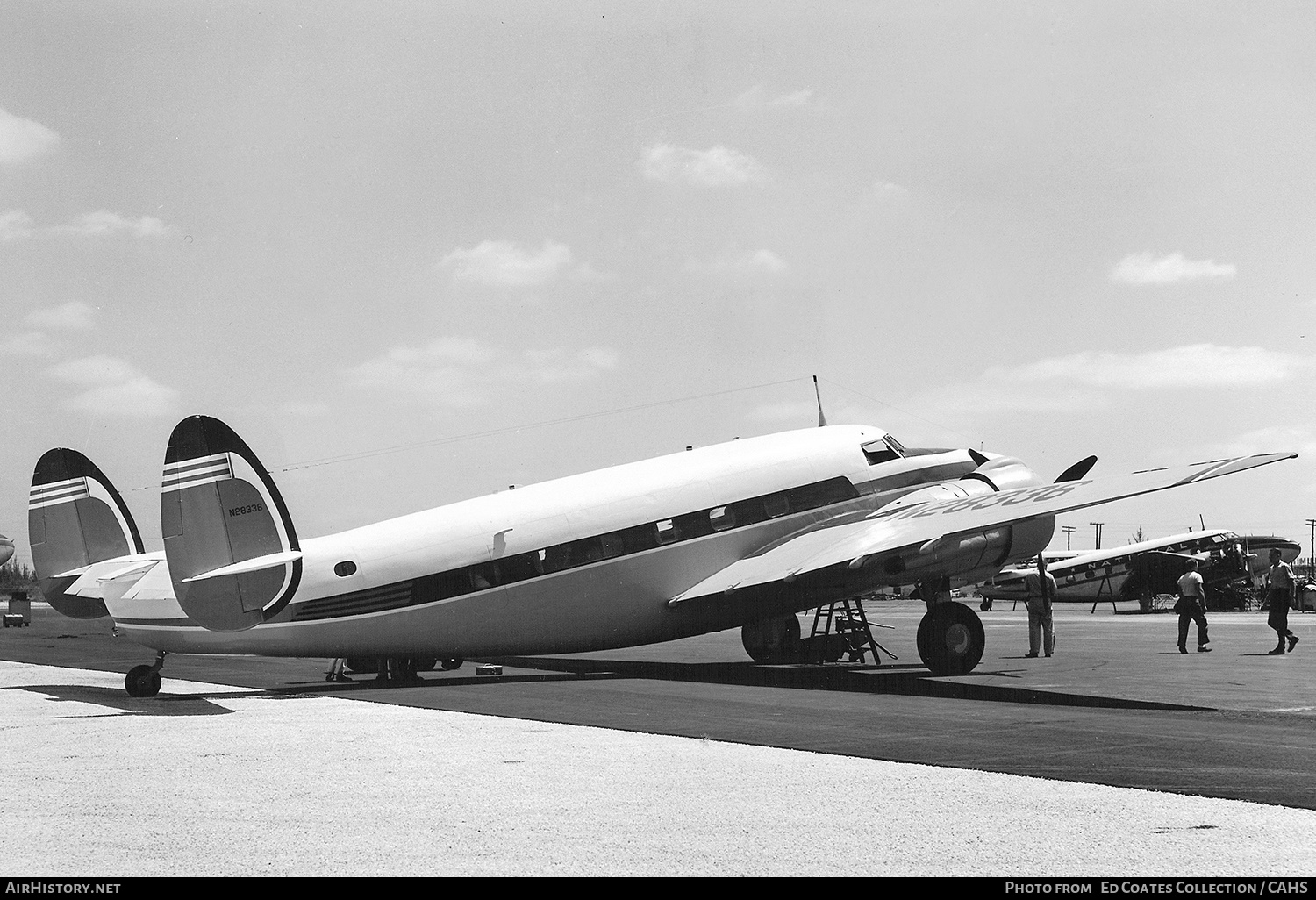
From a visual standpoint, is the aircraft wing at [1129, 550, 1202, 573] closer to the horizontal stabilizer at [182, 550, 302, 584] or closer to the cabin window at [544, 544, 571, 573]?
A: the cabin window at [544, 544, 571, 573]

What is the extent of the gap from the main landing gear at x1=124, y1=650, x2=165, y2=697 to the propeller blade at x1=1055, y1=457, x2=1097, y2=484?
55.8ft

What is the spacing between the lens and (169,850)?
780 centimetres

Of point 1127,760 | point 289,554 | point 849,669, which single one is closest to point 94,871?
point 1127,760

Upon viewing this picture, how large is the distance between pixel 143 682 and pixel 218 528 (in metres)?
2.93

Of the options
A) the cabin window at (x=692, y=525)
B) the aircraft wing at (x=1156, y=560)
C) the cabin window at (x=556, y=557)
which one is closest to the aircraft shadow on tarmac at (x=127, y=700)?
the cabin window at (x=556, y=557)

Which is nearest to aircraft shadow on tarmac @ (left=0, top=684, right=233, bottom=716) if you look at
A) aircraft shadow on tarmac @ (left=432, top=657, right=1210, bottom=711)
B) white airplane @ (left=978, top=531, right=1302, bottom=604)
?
aircraft shadow on tarmac @ (left=432, top=657, right=1210, bottom=711)

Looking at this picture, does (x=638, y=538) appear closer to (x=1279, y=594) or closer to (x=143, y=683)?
(x=143, y=683)

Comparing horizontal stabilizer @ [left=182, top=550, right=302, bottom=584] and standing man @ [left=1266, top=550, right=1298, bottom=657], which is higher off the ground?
horizontal stabilizer @ [left=182, top=550, right=302, bottom=584]

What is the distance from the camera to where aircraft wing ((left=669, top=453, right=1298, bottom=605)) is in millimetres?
19980

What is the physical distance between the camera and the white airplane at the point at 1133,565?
63.8 metres

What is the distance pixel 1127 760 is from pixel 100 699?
15569mm

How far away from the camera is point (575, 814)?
8992 millimetres

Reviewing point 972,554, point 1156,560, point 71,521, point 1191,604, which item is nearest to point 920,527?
point 972,554
